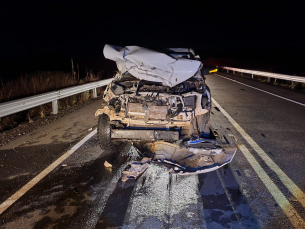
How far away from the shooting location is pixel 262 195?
147 inches

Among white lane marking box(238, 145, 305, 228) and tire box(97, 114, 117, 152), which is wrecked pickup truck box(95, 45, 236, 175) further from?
white lane marking box(238, 145, 305, 228)

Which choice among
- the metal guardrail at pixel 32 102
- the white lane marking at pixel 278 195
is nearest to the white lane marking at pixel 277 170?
the white lane marking at pixel 278 195

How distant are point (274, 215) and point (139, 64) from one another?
3.59 meters

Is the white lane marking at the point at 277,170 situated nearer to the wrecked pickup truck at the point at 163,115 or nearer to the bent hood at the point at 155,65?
the wrecked pickup truck at the point at 163,115

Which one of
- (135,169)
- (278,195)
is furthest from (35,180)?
(278,195)

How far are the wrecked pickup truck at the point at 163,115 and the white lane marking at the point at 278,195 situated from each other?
49cm

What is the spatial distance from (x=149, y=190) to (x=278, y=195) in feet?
5.95

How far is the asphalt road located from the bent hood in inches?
64.9

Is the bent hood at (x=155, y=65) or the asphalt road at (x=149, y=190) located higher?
the bent hood at (x=155, y=65)

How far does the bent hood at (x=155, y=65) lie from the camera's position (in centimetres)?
521

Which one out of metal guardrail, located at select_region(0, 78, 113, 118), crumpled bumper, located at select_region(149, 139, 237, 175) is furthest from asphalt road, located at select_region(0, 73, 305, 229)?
metal guardrail, located at select_region(0, 78, 113, 118)

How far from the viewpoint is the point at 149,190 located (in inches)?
155

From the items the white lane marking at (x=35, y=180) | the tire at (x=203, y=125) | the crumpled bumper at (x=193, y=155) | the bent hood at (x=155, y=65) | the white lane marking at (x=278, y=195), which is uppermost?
the bent hood at (x=155, y=65)

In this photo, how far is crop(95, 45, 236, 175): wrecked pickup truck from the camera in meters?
4.68
